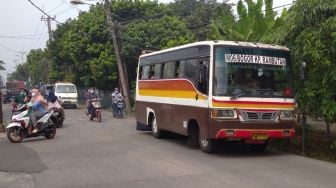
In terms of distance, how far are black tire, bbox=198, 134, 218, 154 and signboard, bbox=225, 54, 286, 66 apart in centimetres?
200

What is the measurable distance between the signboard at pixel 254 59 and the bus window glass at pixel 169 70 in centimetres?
295

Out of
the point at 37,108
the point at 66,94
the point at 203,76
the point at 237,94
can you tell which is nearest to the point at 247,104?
the point at 237,94

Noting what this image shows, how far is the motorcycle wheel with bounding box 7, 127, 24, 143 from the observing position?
1552 centimetres

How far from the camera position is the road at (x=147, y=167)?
8945 millimetres

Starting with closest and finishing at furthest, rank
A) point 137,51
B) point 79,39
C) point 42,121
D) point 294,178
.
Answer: point 294,178
point 42,121
point 137,51
point 79,39

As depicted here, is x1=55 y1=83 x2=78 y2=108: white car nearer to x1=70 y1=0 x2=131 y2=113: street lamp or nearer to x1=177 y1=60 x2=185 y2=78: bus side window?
x1=70 y1=0 x2=131 y2=113: street lamp

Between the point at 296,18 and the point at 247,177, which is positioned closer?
the point at 247,177

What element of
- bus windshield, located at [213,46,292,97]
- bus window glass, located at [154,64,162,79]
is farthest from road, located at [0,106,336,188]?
bus window glass, located at [154,64,162,79]

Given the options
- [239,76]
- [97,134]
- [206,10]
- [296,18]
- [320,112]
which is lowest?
[97,134]

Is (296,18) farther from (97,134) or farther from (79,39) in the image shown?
(79,39)

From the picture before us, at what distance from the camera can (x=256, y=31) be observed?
20078 millimetres

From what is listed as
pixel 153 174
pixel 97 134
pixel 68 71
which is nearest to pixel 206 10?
pixel 68 71

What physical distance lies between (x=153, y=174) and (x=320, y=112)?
4547mm

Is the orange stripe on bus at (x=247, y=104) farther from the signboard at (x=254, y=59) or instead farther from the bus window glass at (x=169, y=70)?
the bus window glass at (x=169, y=70)
